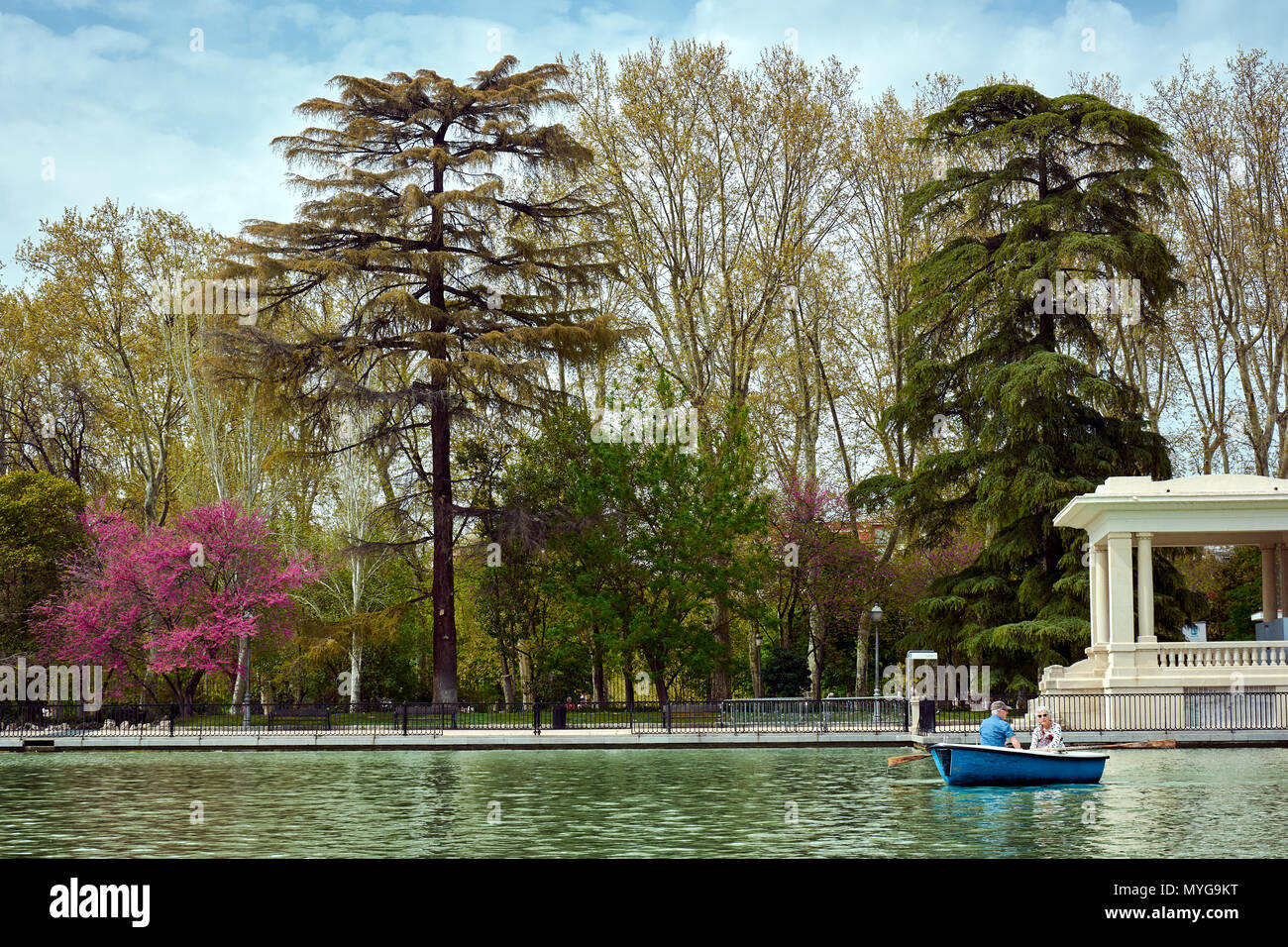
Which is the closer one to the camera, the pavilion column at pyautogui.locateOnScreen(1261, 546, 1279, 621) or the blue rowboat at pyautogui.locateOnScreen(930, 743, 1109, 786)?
the blue rowboat at pyautogui.locateOnScreen(930, 743, 1109, 786)

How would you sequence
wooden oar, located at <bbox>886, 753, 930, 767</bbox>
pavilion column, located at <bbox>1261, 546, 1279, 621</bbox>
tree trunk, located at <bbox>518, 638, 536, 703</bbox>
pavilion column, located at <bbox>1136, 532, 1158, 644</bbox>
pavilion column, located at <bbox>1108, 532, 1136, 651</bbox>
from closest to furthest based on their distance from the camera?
wooden oar, located at <bbox>886, 753, 930, 767</bbox>
pavilion column, located at <bbox>1108, 532, 1136, 651</bbox>
pavilion column, located at <bbox>1136, 532, 1158, 644</bbox>
pavilion column, located at <bbox>1261, 546, 1279, 621</bbox>
tree trunk, located at <bbox>518, 638, 536, 703</bbox>

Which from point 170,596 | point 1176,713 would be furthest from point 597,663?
point 1176,713

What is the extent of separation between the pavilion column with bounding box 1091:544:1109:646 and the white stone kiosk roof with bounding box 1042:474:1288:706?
102mm

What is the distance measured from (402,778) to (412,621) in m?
39.2

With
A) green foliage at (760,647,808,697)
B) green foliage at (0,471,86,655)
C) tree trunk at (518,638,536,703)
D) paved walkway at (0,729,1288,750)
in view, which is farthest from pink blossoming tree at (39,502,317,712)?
green foliage at (760,647,808,697)

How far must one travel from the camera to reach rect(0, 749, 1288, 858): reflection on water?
16328 mm

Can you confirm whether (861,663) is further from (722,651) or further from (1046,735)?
(1046,735)

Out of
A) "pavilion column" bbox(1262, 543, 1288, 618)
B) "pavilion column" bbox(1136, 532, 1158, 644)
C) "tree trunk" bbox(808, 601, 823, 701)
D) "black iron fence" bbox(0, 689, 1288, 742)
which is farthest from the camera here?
"tree trunk" bbox(808, 601, 823, 701)

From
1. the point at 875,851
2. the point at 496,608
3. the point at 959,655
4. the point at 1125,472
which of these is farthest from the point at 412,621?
the point at 875,851

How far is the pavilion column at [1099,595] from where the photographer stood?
1548 inches

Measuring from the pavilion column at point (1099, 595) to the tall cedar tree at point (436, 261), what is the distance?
58.4ft

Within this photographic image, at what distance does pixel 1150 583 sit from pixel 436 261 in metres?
25.3

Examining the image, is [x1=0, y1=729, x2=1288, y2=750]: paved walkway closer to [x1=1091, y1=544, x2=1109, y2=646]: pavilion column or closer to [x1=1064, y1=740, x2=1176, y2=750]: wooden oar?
[x1=1064, y1=740, x2=1176, y2=750]: wooden oar

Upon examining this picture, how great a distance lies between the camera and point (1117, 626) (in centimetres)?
3706
